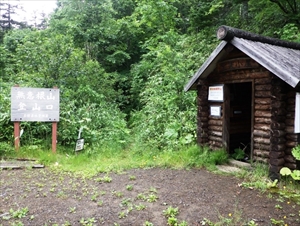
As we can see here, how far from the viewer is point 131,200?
449 centimetres

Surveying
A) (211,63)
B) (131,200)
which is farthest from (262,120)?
(131,200)

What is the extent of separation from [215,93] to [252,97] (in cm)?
109

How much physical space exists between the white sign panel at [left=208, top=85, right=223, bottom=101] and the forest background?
1.48 m

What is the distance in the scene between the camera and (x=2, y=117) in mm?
7695

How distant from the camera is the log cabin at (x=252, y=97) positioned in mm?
5301

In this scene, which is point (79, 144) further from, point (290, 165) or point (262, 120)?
point (290, 165)

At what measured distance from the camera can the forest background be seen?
821cm

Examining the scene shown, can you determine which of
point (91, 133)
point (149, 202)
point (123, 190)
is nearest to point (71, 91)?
point (91, 133)

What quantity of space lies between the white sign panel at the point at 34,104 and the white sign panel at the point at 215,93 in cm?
443

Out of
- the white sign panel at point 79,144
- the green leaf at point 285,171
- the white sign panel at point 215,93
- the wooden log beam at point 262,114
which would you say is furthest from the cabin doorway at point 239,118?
the white sign panel at point 79,144

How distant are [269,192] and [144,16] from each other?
11.8 m

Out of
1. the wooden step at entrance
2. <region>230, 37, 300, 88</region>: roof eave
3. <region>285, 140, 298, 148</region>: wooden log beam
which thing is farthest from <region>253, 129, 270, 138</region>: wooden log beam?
<region>230, 37, 300, 88</region>: roof eave

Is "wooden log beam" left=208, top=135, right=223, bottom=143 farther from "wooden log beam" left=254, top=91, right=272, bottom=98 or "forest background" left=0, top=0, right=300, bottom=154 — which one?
"wooden log beam" left=254, top=91, right=272, bottom=98

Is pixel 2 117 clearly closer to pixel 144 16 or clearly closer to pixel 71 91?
pixel 71 91
